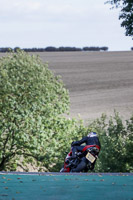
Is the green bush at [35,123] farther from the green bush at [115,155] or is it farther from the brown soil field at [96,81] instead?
the brown soil field at [96,81]

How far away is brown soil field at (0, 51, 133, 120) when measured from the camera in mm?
61500

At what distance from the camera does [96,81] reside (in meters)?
86.6

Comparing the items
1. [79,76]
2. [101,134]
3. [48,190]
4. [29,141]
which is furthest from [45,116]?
[79,76]

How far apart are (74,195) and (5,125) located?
14.8 metres

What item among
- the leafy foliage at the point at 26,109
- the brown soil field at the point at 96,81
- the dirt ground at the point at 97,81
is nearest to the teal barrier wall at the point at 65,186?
the leafy foliage at the point at 26,109

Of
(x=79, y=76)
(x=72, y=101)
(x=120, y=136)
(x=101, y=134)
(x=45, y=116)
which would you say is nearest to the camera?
(x=120, y=136)

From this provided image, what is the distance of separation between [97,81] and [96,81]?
0.68 ft

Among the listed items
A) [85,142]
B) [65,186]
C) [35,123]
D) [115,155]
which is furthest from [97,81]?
[65,186]

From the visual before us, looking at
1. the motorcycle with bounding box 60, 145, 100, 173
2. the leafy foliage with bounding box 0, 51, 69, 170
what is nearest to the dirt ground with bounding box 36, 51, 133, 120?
the leafy foliage with bounding box 0, 51, 69, 170

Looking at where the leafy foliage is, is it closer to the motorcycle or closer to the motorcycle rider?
the motorcycle rider

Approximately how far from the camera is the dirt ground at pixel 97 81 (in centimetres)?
6163

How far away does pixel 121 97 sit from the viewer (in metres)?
71.1

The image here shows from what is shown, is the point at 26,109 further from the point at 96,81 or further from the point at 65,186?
the point at 96,81

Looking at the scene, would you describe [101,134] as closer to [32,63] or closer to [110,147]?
[110,147]
